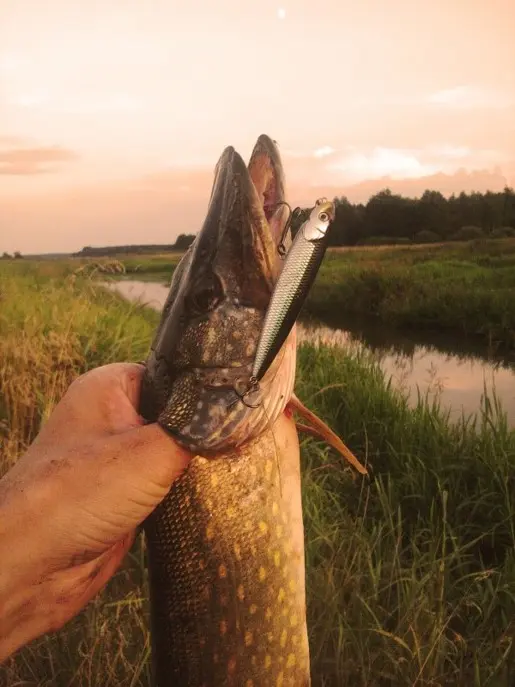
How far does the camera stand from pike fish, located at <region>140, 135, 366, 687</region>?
154 centimetres

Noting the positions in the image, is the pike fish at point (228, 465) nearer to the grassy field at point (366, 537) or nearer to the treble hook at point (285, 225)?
the treble hook at point (285, 225)

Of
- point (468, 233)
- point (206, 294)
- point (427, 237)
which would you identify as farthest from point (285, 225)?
point (427, 237)

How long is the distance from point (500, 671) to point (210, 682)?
1566 millimetres

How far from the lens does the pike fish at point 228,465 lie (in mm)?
1545

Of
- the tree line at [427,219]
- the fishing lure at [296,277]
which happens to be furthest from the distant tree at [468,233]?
the fishing lure at [296,277]

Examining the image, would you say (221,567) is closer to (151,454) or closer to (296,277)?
(151,454)

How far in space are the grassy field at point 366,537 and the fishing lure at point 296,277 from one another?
1.46 meters

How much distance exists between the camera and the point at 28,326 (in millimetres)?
5961

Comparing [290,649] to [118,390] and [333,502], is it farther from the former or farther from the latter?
[333,502]

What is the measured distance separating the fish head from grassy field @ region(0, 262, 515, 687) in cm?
123

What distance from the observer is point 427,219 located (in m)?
43.8

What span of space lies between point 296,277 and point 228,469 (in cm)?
63

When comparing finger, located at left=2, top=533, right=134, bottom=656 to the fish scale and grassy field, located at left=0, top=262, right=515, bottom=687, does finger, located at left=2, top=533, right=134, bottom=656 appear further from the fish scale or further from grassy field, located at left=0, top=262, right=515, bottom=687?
grassy field, located at left=0, top=262, right=515, bottom=687

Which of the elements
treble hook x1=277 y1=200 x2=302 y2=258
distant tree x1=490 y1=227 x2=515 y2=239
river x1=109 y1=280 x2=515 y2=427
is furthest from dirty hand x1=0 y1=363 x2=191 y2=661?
distant tree x1=490 y1=227 x2=515 y2=239
